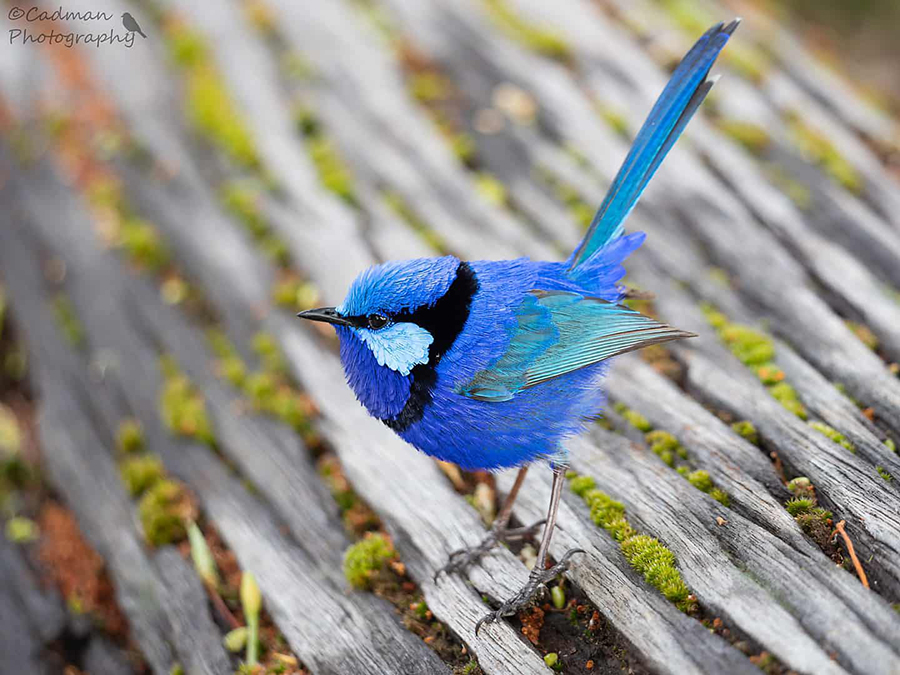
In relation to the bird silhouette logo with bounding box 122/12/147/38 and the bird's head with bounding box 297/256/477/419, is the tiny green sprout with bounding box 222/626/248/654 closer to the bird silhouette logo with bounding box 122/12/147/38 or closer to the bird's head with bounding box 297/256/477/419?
the bird's head with bounding box 297/256/477/419

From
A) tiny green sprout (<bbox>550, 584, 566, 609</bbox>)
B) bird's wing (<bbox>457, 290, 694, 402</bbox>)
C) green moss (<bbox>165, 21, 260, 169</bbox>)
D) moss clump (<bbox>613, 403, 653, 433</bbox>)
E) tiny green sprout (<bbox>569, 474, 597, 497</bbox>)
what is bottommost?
tiny green sprout (<bbox>550, 584, 566, 609</bbox>)

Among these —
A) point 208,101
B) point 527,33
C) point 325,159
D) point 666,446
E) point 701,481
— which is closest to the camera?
point 701,481

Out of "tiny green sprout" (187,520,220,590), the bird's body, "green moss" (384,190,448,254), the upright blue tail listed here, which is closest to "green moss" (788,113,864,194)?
the upright blue tail

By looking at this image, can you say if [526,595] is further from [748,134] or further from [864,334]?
[748,134]


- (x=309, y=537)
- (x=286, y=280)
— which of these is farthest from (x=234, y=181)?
(x=309, y=537)

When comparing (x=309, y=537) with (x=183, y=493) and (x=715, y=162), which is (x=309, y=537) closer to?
(x=183, y=493)

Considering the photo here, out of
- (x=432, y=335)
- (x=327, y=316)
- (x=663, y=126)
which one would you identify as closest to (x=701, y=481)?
(x=432, y=335)
